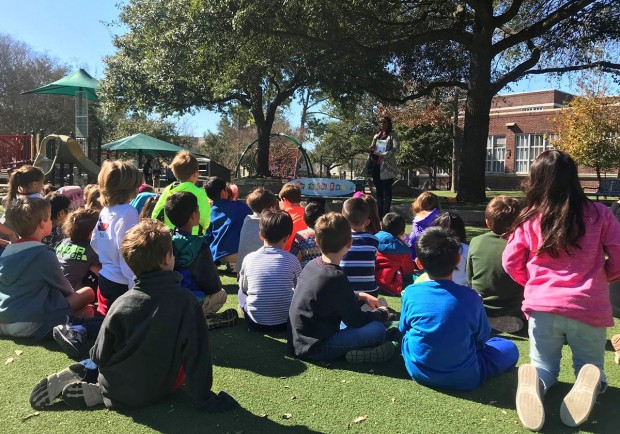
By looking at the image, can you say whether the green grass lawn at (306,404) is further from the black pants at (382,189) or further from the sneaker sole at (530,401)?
the black pants at (382,189)

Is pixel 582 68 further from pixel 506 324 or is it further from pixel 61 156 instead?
pixel 61 156

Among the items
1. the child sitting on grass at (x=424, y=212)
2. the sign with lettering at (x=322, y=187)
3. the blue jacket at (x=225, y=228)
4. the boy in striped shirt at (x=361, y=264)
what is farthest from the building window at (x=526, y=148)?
the boy in striped shirt at (x=361, y=264)

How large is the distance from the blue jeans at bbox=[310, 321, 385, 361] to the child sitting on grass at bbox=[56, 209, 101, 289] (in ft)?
7.68

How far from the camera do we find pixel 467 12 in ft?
49.9

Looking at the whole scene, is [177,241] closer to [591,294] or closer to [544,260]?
[544,260]

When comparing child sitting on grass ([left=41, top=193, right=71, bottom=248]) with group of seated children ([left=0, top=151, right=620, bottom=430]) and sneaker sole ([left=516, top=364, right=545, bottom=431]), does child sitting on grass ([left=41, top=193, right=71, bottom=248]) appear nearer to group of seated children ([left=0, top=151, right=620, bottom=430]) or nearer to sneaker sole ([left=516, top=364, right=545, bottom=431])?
group of seated children ([left=0, top=151, right=620, bottom=430])

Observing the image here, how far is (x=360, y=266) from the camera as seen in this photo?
4797 mm

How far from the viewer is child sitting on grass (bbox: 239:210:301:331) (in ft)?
14.2

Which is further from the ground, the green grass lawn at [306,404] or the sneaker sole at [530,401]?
the sneaker sole at [530,401]

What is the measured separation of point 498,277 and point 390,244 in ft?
4.42

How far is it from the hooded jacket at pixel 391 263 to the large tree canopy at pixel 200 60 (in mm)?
7505

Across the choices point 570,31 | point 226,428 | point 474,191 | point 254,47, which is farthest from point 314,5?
point 226,428

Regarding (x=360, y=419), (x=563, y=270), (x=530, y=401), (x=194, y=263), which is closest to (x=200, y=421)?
(x=360, y=419)

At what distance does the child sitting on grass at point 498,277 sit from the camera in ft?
14.6
